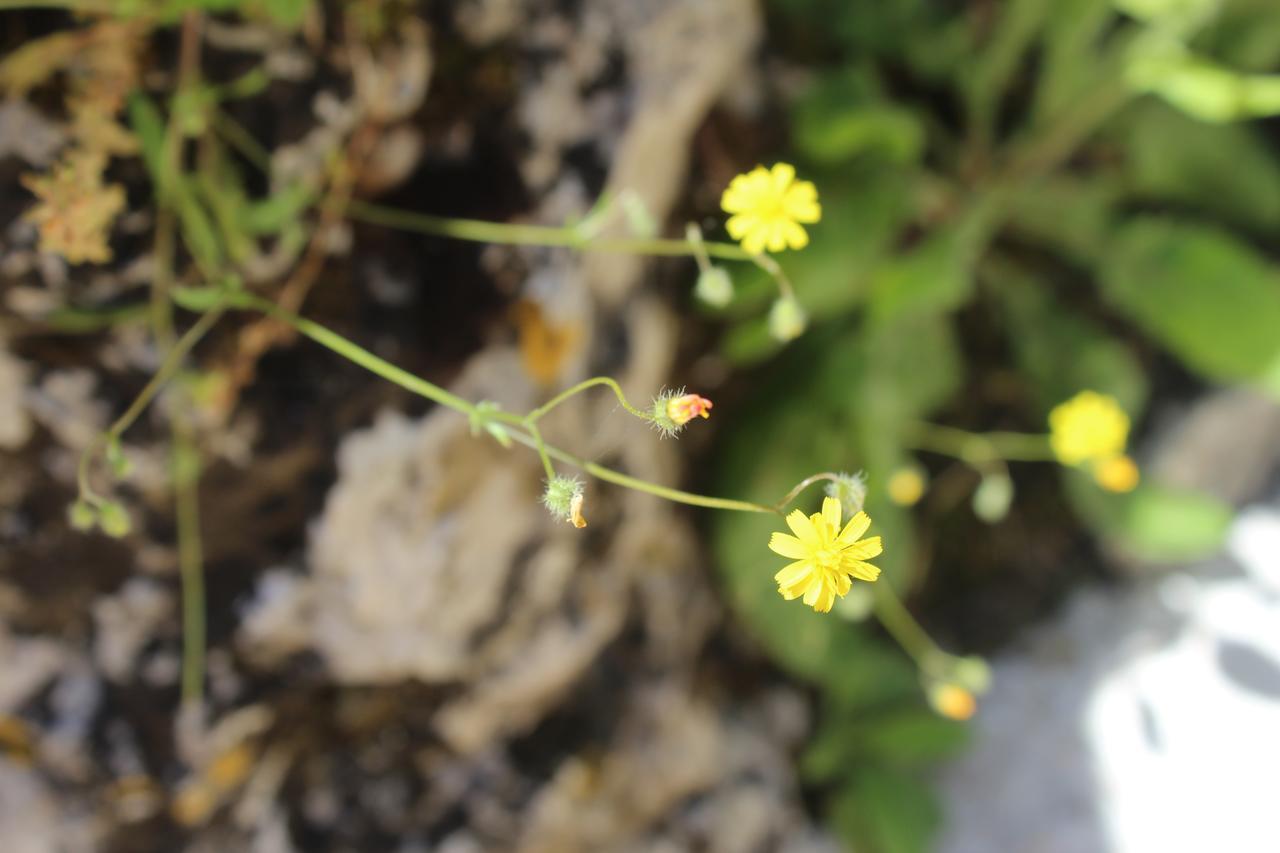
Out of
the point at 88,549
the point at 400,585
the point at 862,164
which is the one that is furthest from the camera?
the point at 862,164

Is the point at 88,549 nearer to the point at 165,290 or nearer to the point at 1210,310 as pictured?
the point at 165,290

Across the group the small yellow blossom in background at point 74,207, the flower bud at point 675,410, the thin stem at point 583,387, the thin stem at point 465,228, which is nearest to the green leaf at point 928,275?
the thin stem at point 465,228

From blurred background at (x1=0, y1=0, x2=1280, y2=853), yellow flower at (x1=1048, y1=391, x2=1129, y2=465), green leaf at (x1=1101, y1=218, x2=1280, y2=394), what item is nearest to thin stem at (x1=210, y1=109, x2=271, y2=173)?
blurred background at (x1=0, y1=0, x2=1280, y2=853)

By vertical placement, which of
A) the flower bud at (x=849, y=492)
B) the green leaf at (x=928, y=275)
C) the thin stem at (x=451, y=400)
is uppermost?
the green leaf at (x=928, y=275)

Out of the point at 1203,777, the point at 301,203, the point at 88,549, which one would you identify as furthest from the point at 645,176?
the point at 1203,777

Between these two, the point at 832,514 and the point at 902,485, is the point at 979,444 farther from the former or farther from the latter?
the point at 832,514

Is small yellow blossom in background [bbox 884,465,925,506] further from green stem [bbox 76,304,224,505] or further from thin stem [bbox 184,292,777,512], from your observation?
green stem [bbox 76,304,224,505]

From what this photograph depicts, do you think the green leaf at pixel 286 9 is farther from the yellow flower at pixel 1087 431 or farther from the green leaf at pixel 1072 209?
the green leaf at pixel 1072 209
